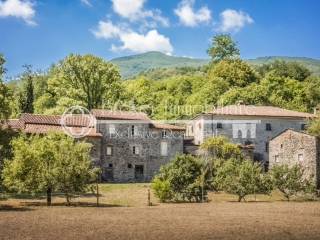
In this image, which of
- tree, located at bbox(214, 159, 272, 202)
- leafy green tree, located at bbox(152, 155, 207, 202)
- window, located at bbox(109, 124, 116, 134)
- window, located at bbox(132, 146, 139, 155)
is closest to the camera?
leafy green tree, located at bbox(152, 155, 207, 202)

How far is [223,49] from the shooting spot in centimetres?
11269

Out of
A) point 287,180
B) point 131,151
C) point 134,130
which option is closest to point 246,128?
point 134,130

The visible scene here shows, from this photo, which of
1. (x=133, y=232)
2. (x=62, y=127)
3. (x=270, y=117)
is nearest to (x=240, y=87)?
(x=270, y=117)

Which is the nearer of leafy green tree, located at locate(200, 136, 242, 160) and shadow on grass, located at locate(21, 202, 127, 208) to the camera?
shadow on grass, located at locate(21, 202, 127, 208)

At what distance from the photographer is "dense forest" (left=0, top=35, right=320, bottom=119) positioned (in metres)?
78.4

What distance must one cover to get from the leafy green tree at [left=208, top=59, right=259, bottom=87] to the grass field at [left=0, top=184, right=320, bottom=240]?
6092cm

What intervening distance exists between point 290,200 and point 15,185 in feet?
80.9

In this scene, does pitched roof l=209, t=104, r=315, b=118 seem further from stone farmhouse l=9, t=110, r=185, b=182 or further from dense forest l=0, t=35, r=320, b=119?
dense forest l=0, t=35, r=320, b=119

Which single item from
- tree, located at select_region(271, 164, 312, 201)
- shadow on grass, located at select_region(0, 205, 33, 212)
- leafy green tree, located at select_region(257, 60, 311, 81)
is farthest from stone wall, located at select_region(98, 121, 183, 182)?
leafy green tree, located at select_region(257, 60, 311, 81)

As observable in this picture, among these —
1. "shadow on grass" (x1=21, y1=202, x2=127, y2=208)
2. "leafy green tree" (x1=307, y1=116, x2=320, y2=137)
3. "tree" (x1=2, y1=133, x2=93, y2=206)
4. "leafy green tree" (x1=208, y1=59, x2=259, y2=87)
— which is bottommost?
"shadow on grass" (x1=21, y1=202, x2=127, y2=208)

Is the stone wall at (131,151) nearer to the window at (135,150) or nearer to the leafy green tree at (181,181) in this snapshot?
the window at (135,150)

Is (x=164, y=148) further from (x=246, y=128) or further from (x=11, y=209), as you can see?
(x=11, y=209)

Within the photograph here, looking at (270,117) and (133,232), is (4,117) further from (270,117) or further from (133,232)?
(270,117)

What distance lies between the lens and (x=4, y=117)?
44.0m
